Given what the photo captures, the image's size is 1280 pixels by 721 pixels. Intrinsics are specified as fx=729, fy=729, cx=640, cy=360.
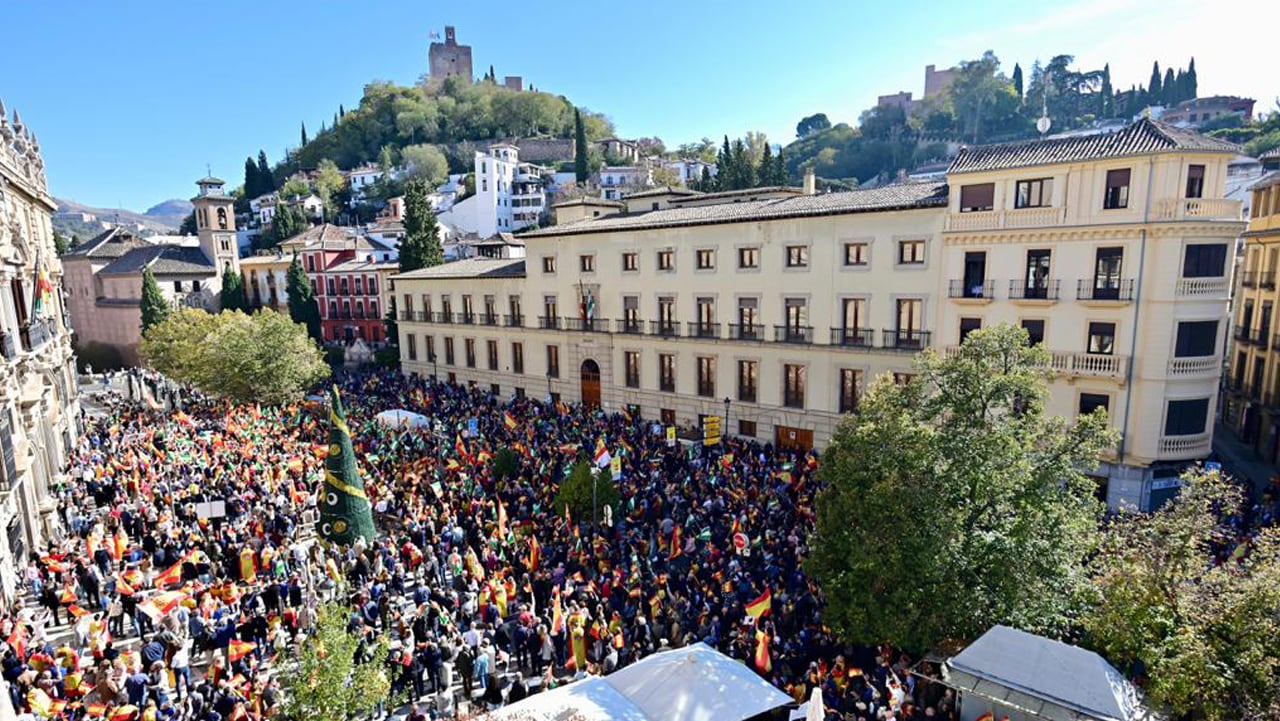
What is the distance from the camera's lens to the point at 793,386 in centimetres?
3247

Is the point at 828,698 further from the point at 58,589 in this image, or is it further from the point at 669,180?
the point at 669,180

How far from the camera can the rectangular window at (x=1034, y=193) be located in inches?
997

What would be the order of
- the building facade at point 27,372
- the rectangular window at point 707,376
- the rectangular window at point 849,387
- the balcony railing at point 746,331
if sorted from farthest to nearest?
1. the rectangular window at point 707,376
2. the balcony railing at point 746,331
3. the rectangular window at point 849,387
4. the building facade at point 27,372

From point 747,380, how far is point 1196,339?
16.7 metres

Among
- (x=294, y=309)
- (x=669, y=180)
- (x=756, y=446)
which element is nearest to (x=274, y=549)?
(x=756, y=446)

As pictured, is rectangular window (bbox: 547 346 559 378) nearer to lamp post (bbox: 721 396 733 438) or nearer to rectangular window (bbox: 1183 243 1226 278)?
lamp post (bbox: 721 396 733 438)

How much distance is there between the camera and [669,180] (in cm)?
10631

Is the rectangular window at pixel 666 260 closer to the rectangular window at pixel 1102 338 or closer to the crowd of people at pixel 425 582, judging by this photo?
the crowd of people at pixel 425 582

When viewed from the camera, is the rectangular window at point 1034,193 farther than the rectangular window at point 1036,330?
No

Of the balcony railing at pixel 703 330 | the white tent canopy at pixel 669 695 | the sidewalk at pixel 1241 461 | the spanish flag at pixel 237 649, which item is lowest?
the sidewalk at pixel 1241 461

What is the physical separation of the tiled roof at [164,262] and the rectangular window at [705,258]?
57527 mm

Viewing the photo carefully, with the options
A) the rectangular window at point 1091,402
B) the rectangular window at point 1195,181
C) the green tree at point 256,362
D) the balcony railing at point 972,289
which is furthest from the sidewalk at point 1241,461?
the green tree at point 256,362

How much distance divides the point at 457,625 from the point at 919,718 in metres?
9.66

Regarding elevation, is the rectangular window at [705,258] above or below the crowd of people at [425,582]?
above
